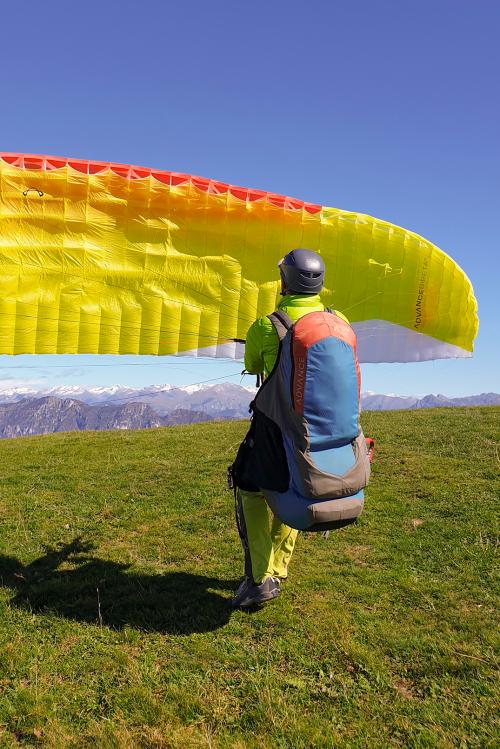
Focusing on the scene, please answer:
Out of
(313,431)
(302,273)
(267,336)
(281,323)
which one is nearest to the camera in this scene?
(313,431)

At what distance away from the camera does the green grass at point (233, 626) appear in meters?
3.99

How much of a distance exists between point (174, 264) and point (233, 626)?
588 cm

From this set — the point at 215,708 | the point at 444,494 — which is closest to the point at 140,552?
the point at 215,708

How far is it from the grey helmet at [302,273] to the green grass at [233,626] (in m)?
3.42

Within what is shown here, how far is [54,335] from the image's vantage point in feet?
28.4

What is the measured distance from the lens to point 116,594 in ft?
20.0

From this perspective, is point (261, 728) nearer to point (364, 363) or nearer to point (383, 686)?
point (383, 686)

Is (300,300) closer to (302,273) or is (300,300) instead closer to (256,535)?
(302,273)

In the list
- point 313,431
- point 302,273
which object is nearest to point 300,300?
point 302,273

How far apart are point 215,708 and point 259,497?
193 centimetres

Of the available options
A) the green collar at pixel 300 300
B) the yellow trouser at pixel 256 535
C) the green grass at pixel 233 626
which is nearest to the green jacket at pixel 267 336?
the green collar at pixel 300 300

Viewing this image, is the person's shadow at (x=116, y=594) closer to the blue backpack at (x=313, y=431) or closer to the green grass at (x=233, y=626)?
the green grass at (x=233, y=626)

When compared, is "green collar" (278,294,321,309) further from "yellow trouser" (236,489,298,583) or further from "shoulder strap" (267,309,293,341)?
"yellow trouser" (236,489,298,583)

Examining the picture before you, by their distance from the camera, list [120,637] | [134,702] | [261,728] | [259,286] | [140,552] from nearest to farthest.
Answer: [261,728] → [134,702] → [120,637] → [140,552] → [259,286]
